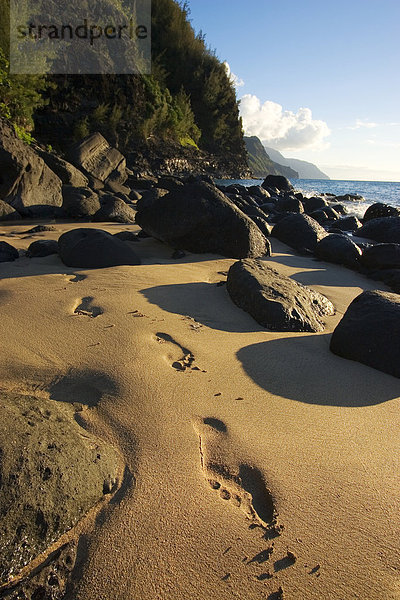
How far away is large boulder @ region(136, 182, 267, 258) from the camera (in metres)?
4.36

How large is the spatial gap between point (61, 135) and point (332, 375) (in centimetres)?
1670

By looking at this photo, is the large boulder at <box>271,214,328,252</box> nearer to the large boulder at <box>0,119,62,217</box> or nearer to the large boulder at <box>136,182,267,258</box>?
the large boulder at <box>136,182,267,258</box>

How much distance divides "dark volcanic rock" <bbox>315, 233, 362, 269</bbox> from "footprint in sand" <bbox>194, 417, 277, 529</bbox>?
4.22 meters

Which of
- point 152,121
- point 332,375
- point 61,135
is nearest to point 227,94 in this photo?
point 152,121

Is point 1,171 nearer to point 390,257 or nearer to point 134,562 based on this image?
point 390,257

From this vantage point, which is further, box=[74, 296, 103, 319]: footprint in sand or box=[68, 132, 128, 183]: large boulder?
box=[68, 132, 128, 183]: large boulder

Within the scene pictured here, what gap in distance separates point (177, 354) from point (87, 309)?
0.78 metres

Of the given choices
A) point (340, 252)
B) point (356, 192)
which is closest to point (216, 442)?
point (340, 252)

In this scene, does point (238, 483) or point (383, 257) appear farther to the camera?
point (383, 257)

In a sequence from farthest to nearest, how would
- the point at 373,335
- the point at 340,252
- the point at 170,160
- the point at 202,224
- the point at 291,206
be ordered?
the point at 170,160, the point at 291,206, the point at 340,252, the point at 202,224, the point at 373,335

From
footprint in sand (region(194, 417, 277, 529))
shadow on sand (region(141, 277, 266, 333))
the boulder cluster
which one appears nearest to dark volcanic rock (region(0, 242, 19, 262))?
the boulder cluster

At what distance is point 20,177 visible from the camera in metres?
6.75

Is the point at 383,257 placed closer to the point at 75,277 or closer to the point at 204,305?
the point at 204,305

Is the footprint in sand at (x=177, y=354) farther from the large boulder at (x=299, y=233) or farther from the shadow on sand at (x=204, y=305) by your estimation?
the large boulder at (x=299, y=233)
